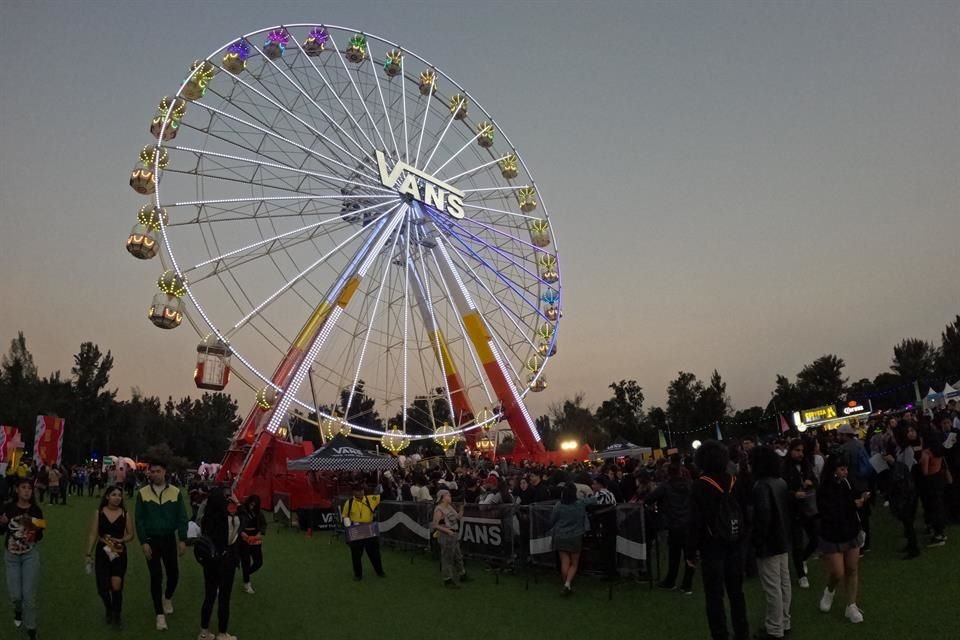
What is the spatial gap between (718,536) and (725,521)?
13cm

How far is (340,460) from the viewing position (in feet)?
62.4

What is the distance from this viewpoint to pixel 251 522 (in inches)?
412

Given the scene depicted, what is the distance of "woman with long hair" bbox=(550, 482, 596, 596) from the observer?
926cm

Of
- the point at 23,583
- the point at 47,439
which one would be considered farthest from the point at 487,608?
the point at 47,439

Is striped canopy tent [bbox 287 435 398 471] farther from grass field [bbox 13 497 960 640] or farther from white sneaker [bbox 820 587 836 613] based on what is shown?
white sneaker [bbox 820 587 836 613]

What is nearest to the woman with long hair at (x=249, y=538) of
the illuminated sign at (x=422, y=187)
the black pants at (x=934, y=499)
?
the black pants at (x=934, y=499)

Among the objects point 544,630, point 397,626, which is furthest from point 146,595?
point 544,630

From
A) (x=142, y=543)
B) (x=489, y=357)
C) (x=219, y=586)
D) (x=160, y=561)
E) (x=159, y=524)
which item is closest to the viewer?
(x=219, y=586)

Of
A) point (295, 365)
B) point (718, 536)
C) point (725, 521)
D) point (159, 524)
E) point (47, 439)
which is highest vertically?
point (295, 365)

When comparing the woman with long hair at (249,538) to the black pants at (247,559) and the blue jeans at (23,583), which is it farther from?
the blue jeans at (23,583)

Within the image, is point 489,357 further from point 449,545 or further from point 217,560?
point 217,560

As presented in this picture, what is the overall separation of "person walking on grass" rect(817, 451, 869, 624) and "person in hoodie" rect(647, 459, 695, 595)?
2127 mm

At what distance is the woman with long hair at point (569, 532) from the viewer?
926 cm

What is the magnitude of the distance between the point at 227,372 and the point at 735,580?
17.0 meters
